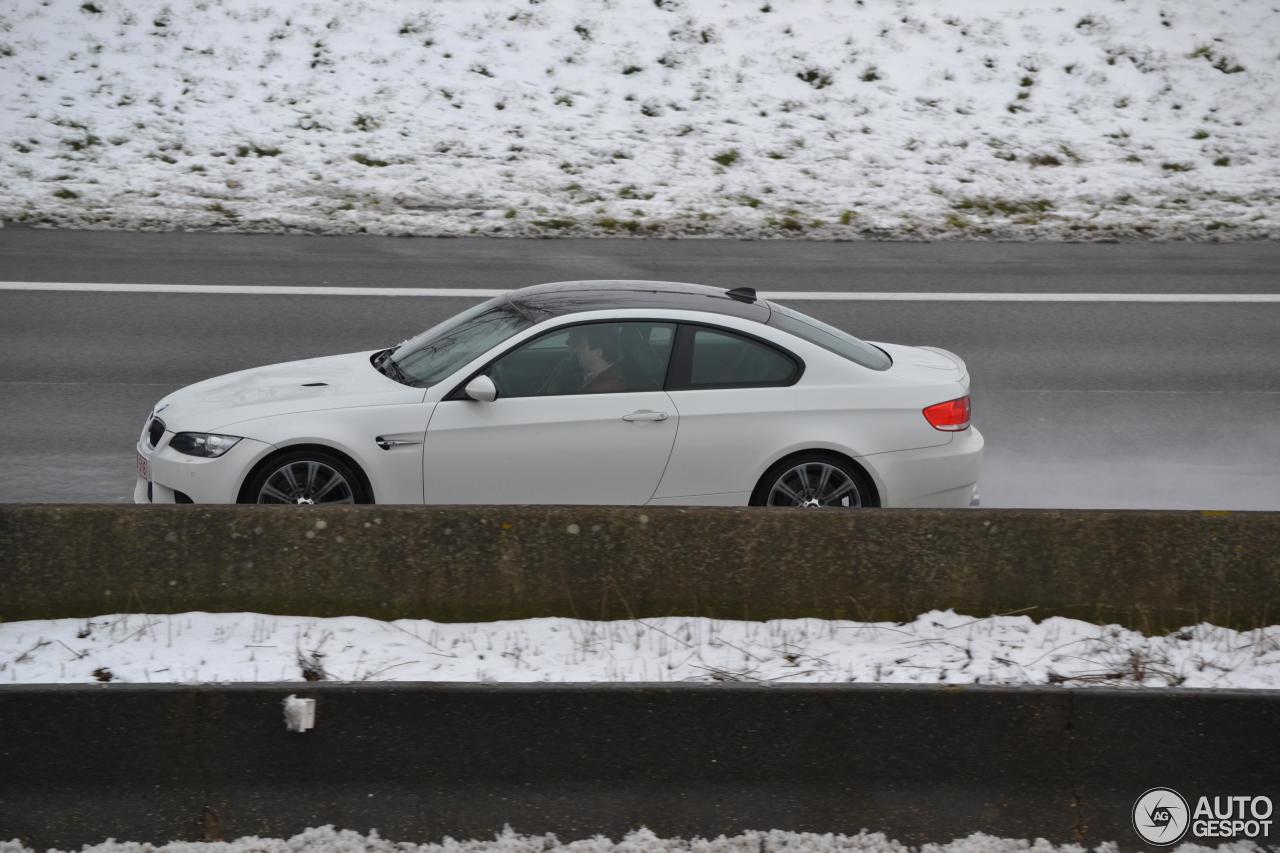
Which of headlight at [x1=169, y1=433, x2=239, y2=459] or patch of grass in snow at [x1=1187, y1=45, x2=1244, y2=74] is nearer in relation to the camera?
headlight at [x1=169, y1=433, x2=239, y2=459]

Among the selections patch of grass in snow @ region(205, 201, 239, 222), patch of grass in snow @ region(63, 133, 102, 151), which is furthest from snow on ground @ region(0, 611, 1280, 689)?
patch of grass in snow @ region(63, 133, 102, 151)

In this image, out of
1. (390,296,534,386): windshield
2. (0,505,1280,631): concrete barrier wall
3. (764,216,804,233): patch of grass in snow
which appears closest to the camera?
(0,505,1280,631): concrete barrier wall

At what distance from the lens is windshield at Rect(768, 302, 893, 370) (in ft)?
24.5

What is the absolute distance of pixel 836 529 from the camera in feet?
17.9


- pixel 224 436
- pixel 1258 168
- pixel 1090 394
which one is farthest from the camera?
pixel 1258 168

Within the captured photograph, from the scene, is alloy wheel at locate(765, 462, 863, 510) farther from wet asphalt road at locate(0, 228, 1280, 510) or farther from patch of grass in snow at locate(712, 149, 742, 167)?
patch of grass in snow at locate(712, 149, 742, 167)

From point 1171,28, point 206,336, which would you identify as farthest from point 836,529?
point 1171,28

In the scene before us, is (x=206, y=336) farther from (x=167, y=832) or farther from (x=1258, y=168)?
(x=1258, y=168)

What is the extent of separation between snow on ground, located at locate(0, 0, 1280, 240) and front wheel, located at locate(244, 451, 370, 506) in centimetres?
877

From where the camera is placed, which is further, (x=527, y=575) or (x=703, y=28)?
(x=703, y=28)

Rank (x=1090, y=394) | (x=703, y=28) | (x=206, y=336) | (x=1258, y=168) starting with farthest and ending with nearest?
1. (x=703, y=28)
2. (x=1258, y=168)
3. (x=206, y=336)
4. (x=1090, y=394)

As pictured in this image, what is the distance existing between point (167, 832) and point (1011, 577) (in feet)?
11.0

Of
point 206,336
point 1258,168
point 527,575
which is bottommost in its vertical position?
point 527,575

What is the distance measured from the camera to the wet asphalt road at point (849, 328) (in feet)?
29.8
